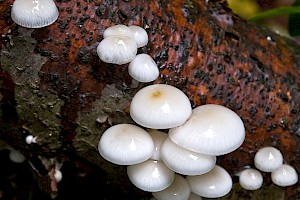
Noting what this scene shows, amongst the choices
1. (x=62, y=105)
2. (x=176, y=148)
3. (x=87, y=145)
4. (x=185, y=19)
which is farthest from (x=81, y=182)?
(x=185, y=19)

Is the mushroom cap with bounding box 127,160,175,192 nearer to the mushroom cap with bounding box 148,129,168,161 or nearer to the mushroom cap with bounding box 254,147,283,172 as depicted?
the mushroom cap with bounding box 148,129,168,161

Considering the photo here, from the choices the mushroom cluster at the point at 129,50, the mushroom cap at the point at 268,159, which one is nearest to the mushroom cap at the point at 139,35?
the mushroom cluster at the point at 129,50

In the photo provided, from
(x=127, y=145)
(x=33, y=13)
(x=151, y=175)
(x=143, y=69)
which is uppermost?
(x=33, y=13)

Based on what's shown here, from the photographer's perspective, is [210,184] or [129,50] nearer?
[129,50]

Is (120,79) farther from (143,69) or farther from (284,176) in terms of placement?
(284,176)

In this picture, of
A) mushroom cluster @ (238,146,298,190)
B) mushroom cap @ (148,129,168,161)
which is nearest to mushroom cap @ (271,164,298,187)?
mushroom cluster @ (238,146,298,190)

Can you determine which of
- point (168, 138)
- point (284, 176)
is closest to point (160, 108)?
point (168, 138)
